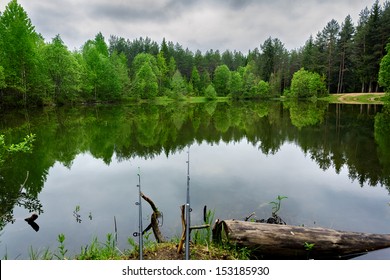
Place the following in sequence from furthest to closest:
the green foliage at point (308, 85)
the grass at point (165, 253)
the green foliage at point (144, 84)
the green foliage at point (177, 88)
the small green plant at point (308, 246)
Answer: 1. the green foliage at point (177, 88)
2. the green foliage at point (308, 85)
3. the green foliage at point (144, 84)
4. the small green plant at point (308, 246)
5. the grass at point (165, 253)

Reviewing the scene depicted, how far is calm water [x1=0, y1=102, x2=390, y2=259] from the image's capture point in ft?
22.6

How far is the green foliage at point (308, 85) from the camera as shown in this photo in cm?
6216

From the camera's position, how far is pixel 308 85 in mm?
63281

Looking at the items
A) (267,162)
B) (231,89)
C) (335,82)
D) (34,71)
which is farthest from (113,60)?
(267,162)

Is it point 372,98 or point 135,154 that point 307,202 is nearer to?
point 135,154

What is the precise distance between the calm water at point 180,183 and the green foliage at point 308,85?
47621mm

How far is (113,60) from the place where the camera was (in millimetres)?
62281

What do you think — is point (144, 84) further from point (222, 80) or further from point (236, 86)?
point (222, 80)

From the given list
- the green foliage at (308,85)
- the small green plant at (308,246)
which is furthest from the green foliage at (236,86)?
the small green plant at (308,246)

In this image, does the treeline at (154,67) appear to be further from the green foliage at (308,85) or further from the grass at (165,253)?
the grass at (165,253)

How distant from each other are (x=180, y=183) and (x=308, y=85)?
60970 millimetres

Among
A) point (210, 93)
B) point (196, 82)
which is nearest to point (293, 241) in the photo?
point (210, 93)

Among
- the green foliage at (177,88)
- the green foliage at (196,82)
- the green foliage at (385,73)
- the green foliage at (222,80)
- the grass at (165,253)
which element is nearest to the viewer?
the grass at (165,253)
